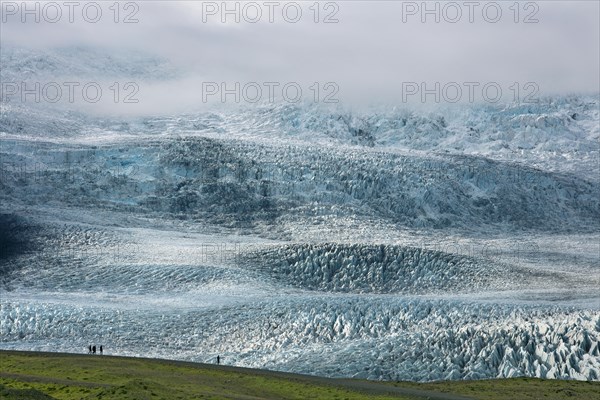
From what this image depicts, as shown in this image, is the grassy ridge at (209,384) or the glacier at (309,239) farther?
the glacier at (309,239)

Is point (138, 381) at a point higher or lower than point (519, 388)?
higher

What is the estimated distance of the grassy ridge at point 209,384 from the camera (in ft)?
150

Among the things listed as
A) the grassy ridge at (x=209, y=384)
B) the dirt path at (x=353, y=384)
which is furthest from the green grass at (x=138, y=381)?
the dirt path at (x=353, y=384)

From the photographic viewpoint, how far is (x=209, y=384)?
161 feet

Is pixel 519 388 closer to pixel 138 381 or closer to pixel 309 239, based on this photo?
pixel 138 381

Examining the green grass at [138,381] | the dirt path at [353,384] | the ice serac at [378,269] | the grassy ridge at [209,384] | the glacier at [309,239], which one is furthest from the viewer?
the ice serac at [378,269]

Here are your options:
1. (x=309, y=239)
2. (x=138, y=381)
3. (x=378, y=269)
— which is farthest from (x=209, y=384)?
(x=309, y=239)

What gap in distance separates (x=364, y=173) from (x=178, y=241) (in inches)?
1280

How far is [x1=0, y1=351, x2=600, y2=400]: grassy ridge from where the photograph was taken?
45.6m

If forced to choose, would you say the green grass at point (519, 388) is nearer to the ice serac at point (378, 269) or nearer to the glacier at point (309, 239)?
the glacier at point (309, 239)

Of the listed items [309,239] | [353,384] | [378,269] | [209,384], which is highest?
[309,239]

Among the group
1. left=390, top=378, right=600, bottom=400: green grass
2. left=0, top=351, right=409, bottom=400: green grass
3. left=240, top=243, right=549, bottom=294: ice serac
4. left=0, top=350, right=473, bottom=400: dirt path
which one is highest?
left=240, top=243, right=549, bottom=294: ice serac

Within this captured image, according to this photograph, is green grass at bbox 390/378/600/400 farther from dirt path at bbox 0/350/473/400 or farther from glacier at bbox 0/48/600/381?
glacier at bbox 0/48/600/381

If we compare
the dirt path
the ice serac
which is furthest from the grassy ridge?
the ice serac
